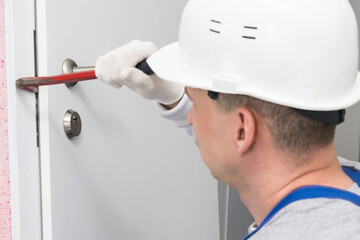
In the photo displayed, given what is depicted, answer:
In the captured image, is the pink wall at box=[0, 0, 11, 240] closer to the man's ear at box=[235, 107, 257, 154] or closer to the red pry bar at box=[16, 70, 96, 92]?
the red pry bar at box=[16, 70, 96, 92]

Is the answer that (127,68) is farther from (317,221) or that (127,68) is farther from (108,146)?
→ (317,221)

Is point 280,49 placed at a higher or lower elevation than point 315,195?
higher

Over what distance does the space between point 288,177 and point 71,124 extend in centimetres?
46

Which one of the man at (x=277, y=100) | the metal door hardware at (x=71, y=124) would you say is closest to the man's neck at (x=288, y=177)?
the man at (x=277, y=100)

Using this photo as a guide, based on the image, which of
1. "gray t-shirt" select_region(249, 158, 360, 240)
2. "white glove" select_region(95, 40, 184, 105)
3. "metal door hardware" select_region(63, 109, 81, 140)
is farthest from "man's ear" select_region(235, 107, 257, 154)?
"metal door hardware" select_region(63, 109, 81, 140)

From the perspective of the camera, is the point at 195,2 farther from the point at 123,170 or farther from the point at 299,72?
the point at 123,170

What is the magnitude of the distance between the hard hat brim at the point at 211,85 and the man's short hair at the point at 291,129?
31 millimetres

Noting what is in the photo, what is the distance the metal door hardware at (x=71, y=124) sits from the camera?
0.91 m

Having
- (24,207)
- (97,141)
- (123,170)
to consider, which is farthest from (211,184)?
(24,207)

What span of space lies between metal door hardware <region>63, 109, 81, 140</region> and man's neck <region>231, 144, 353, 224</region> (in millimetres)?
390

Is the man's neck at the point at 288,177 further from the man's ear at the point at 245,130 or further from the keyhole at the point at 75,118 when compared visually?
the keyhole at the point at 75,118

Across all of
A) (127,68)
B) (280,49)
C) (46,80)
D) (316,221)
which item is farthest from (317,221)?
(46,80)

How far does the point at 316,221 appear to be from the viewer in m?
0.59

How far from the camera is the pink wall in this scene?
31.6 inches
